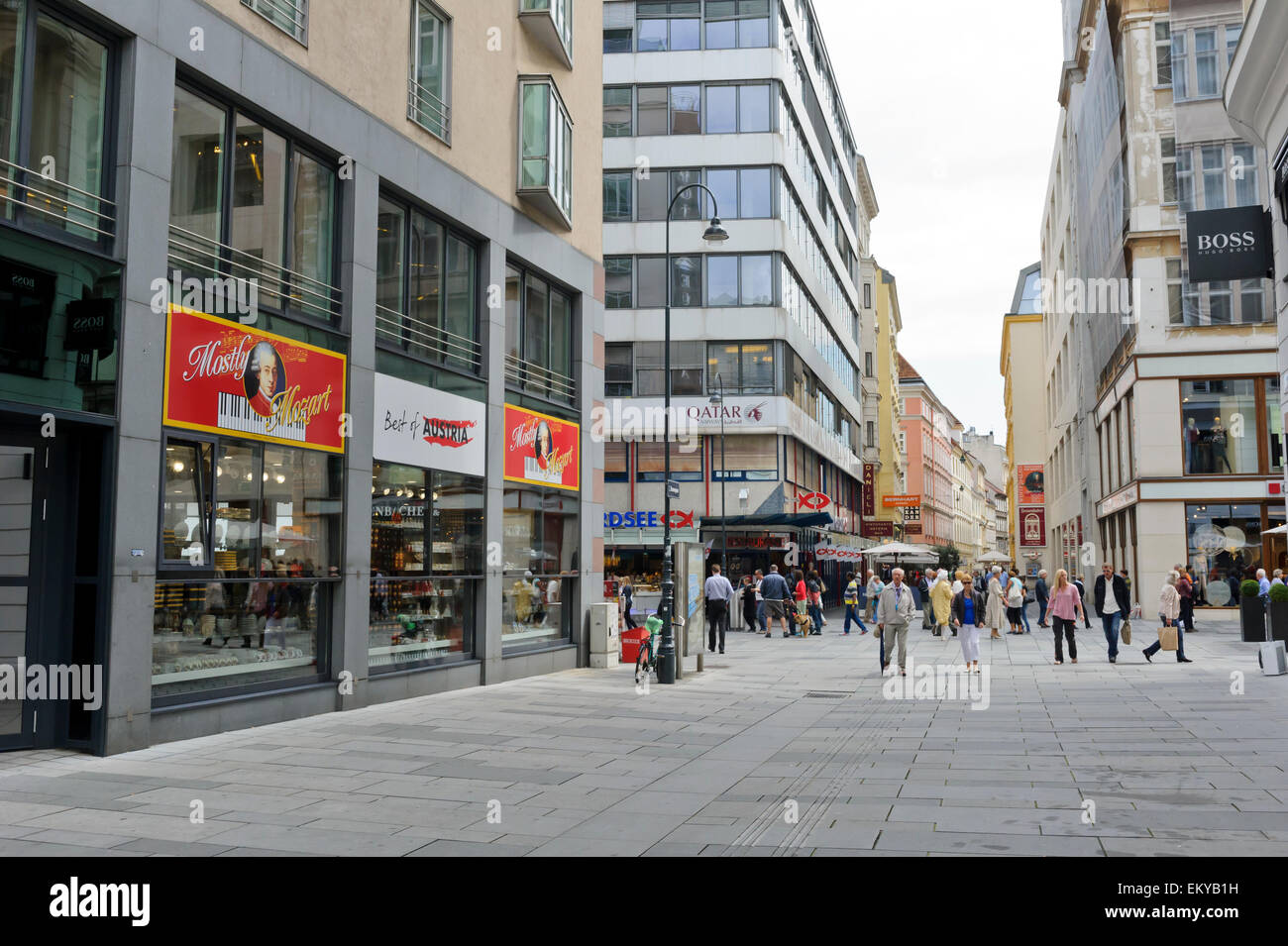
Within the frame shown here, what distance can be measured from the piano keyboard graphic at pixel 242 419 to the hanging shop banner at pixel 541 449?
633 cm

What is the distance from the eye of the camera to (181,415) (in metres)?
12.2

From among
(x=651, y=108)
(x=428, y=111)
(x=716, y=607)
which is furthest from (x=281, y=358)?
(x=651, y=108)

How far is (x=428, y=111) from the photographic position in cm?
1761

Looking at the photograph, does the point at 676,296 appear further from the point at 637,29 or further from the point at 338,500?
the point at 338,500

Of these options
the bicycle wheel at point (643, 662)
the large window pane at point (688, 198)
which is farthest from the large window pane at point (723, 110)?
the bicycle wheel at point (643, 662)

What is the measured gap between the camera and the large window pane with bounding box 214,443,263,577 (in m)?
12.8

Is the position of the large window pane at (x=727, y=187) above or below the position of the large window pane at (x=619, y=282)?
above

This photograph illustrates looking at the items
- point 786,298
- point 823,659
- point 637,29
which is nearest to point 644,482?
point 786,298

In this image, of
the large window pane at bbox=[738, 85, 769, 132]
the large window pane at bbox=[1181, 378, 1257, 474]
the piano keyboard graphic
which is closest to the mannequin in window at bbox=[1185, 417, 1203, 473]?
the large window pane at bbox=[1181, 378, 1257, 474]

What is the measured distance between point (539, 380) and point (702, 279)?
26.4 metres

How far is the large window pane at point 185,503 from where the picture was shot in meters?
12.0

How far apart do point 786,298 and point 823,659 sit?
80.7ft

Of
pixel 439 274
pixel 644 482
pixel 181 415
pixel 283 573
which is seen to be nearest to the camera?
pixel 181 415

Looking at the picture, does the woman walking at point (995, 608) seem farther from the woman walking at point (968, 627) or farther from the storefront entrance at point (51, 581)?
the storefront entrance at point (51, 581)
